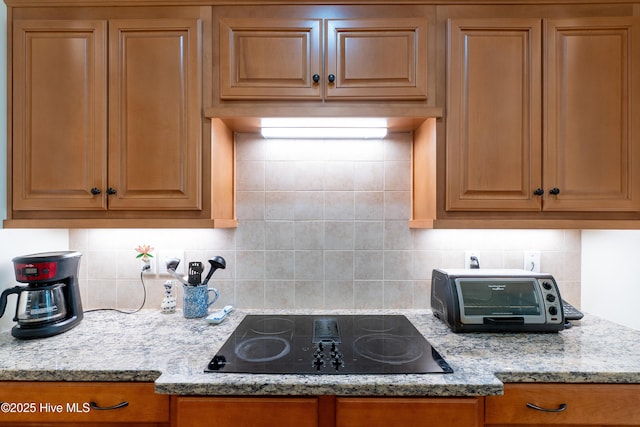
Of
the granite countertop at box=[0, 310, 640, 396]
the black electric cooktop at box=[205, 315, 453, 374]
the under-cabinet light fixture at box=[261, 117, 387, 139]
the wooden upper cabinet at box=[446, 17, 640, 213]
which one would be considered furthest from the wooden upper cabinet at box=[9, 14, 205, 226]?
the wooden upper cabinet at box=[446, 17, 640, 213]

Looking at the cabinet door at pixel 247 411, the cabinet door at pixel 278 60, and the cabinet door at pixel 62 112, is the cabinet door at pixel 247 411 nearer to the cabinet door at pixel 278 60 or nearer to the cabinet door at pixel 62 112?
the cabinet door at pixel 62 112

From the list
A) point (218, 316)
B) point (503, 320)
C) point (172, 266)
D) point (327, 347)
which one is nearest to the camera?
point (327, 347)

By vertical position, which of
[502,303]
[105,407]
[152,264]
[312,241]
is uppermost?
[312,241]

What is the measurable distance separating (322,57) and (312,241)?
33.1 inches

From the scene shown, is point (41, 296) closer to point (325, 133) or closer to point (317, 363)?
point (317, 363)

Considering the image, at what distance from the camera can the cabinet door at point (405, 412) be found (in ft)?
3.10

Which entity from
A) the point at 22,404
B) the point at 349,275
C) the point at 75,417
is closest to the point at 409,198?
the point at 349,275

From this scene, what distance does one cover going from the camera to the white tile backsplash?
5.45 feet

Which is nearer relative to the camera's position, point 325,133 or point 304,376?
point 304,376

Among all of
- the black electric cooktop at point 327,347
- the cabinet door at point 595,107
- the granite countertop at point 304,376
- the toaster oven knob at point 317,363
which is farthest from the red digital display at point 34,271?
the cabinet door at point 595,107

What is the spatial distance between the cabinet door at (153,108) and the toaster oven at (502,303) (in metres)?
1.15

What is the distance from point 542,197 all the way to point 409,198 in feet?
1.82

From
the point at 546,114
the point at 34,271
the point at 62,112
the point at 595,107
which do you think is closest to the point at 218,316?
the point at 34,271

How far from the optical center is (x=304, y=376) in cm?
97
